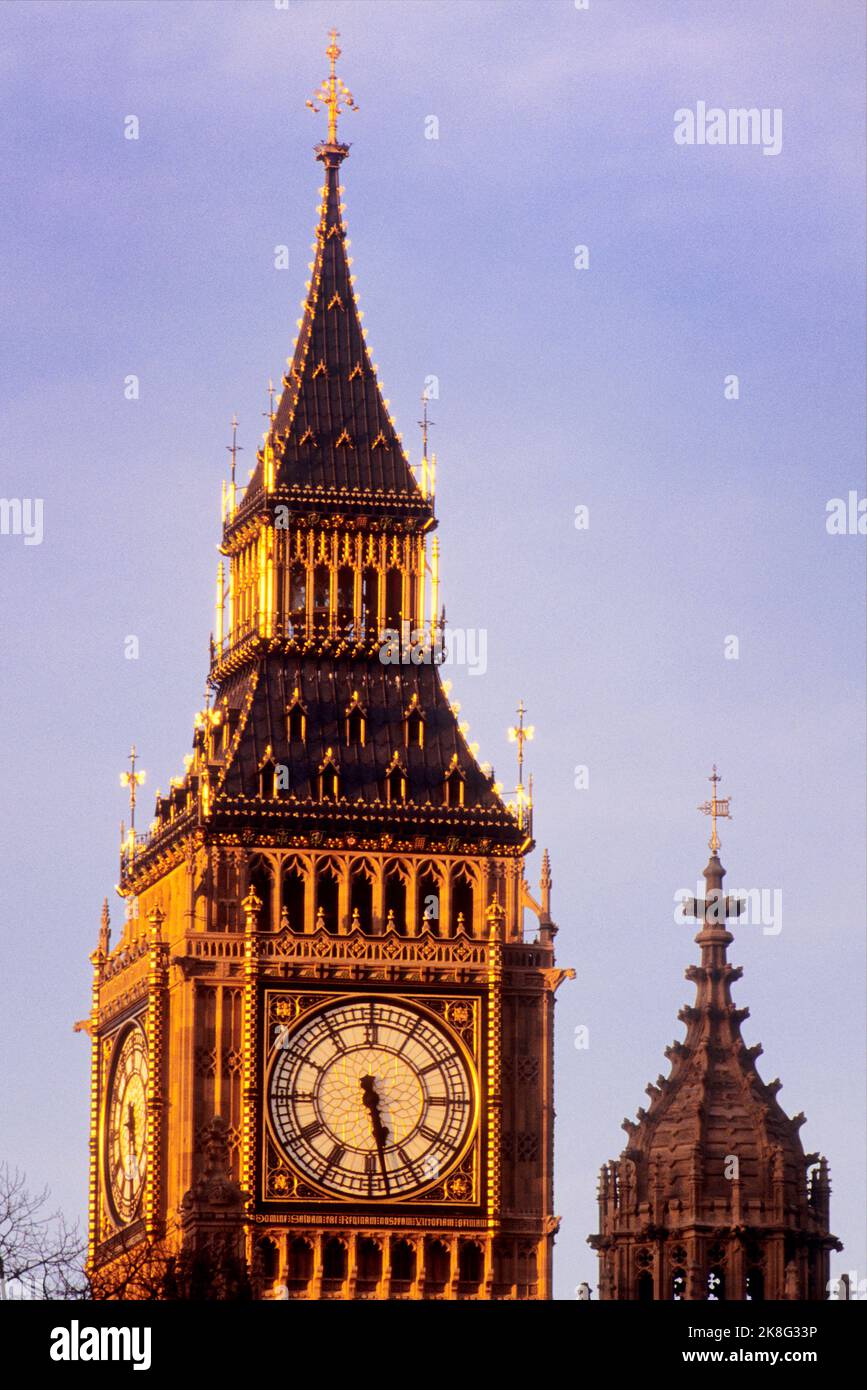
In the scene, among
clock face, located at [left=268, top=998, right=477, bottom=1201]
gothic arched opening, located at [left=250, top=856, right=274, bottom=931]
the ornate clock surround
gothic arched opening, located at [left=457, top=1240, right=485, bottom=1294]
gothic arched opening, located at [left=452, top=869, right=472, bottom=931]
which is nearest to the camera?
the ornate clock surround

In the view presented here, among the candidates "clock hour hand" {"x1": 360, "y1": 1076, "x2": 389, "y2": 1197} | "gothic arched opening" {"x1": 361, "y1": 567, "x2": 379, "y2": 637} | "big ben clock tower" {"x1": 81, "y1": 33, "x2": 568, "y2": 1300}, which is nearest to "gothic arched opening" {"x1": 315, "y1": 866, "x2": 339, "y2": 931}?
"big ben clock tower" {"x1": 81, "y1": 33, "x2": 568, "y2": 1300}

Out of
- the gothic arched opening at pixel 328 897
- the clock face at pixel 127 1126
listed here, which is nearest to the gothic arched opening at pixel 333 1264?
the clock face at pixel 127 1126

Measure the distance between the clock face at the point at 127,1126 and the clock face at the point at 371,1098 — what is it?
177 inches

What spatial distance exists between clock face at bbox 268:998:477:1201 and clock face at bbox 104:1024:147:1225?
4.51m

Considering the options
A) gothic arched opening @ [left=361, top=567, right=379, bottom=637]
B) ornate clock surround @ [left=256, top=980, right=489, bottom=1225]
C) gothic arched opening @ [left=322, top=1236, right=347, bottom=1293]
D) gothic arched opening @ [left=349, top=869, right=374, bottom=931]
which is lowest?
gothic arched opening @ [left=322, top=1236, right=347, bottom=1293]

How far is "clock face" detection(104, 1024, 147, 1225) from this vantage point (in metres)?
168

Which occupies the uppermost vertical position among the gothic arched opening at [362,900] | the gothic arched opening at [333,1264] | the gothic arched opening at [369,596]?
the gothic arched opening at [369,596]

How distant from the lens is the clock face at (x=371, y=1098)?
543 ft

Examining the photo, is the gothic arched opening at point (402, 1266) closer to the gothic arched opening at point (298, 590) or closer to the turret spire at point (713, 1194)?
the turret spire at point (713, 1194)

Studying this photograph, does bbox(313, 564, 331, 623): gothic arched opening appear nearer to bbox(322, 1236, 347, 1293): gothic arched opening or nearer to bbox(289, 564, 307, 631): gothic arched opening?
bbox(289, 564, 307, 631): gothic arched opening

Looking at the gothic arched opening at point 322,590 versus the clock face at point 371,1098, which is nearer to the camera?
the clock face at point 371,1098

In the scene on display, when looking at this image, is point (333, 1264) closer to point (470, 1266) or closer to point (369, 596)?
point (470, 1266)

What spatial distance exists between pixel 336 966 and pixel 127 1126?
8.39 meters
